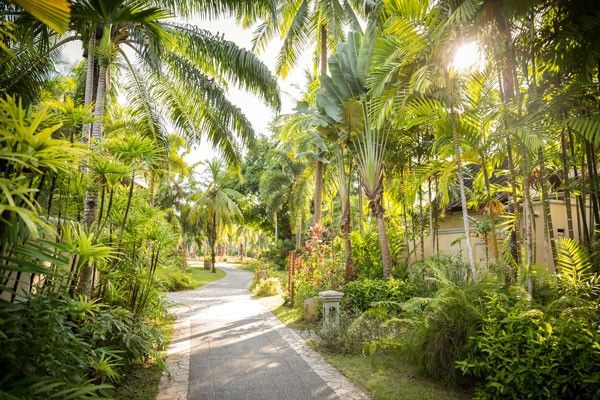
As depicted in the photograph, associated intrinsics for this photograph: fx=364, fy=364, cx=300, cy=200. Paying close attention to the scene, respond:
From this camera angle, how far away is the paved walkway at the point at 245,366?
15.7 ft

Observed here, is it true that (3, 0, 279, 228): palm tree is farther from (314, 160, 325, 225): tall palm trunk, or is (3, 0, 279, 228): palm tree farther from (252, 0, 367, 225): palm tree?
(314, 160, 325, 225): tall palm trunk

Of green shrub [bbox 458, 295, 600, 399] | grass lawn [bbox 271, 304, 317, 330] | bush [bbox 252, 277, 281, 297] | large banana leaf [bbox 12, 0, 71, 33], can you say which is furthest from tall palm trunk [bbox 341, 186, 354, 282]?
large banana leaf [bbox 12, 0, 71, 33]

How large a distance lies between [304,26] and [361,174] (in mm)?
6868

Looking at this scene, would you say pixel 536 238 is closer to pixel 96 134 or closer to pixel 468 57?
pixel 468 57

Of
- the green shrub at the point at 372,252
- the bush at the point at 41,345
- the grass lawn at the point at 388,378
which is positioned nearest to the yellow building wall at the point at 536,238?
the green shrub at the point at 372,252

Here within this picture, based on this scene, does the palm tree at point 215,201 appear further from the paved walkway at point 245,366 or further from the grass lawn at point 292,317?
the paved walkway at point 245,366

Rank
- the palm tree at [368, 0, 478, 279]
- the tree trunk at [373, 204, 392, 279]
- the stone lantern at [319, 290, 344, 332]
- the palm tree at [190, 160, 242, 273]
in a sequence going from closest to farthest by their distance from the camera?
the palm tree at [368, 0, 478, 279], the stone lantern at [319, 290, 344, 332], the tree trunk at [373, 204, 392, 279], the palm tree at [190, 160, 242, 273]

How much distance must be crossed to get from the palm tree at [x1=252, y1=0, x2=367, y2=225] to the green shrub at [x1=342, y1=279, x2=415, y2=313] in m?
4.48

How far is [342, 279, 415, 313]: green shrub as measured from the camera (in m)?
8.47

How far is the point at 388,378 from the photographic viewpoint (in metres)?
5.13

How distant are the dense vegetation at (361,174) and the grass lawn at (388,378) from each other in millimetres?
213

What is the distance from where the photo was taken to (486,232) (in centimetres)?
1025

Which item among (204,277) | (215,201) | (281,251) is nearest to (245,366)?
(204,277)

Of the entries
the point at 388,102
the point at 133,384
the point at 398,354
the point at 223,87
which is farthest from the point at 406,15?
the point at 133,384
